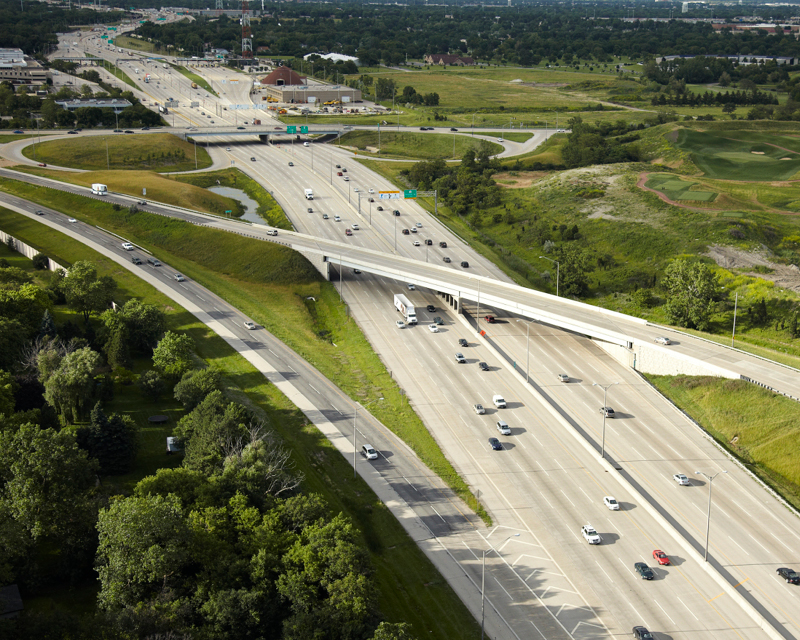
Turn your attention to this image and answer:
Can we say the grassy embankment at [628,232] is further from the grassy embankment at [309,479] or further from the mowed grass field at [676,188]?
the grassy embankment at [309,479]

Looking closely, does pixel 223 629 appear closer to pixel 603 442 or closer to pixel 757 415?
pixel 603 442

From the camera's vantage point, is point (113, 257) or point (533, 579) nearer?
point (533, 579)

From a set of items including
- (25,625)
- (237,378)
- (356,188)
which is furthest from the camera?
(356,188)

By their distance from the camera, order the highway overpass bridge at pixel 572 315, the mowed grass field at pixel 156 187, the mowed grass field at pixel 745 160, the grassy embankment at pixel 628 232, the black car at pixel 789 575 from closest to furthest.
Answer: the black car at pixel 789 575
the highway overpass bridge at pixel 572 315
the grassy embankment at pixel 628 232
the mowed grass field at pixel 156 187
the mowed grass field at pixel 745 160

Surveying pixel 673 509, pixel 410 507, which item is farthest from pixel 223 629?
pixel 673 509

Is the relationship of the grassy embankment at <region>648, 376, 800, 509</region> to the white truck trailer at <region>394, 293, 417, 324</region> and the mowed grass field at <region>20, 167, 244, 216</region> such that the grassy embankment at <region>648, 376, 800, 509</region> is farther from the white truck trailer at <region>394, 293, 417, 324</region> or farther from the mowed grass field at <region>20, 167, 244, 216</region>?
the mowed grass field at <region>20, 167, 244, 216</region>

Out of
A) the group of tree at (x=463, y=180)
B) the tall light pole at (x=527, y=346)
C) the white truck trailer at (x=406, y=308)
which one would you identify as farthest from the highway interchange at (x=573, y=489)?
the group of tree at (x=463, y=180)
